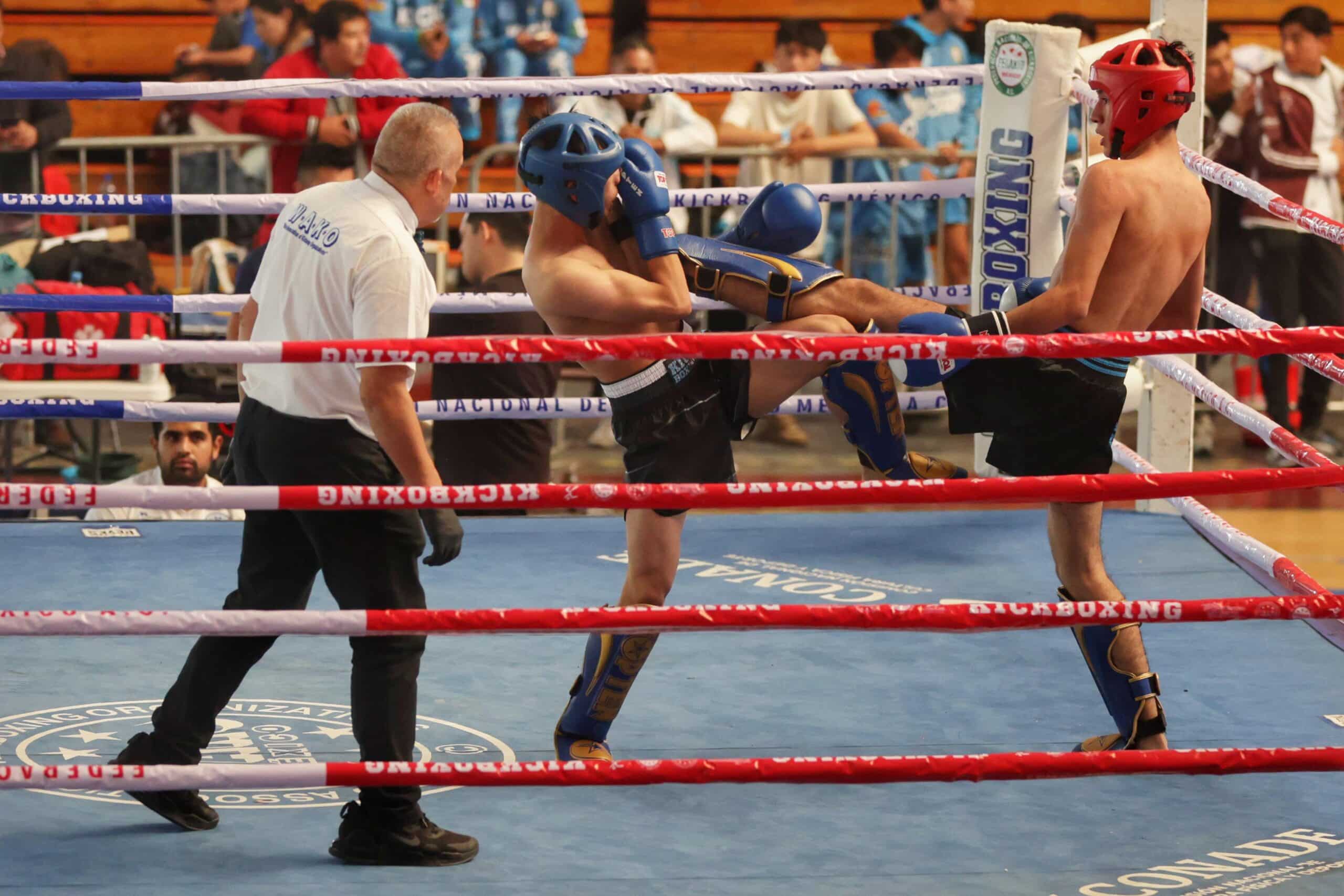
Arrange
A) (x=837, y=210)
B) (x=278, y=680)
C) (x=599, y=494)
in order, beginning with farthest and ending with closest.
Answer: (x=837, y=210) < (x=278, y=680) < (x=599, y=494)

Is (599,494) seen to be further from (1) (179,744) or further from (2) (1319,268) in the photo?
(2) (1319,268)

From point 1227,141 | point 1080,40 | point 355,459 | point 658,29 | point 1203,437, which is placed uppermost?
point 658,29

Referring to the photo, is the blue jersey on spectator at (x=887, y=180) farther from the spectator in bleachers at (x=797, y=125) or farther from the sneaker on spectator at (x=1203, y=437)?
the sneaker on spectator at (x=1203, y=437)

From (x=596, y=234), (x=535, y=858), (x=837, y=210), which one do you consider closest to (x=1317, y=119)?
(x=837, y=210)

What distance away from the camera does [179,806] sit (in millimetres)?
2840

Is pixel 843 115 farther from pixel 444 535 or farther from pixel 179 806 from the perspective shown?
pixel 179 806

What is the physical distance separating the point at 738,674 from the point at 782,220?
1.06 metres

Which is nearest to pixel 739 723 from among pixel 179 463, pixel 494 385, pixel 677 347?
pixel 677 347

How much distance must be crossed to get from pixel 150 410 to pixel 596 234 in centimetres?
147

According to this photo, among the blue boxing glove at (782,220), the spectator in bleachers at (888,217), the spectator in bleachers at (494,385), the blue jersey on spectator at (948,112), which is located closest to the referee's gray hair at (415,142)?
the blue boxing glove at (782,220)

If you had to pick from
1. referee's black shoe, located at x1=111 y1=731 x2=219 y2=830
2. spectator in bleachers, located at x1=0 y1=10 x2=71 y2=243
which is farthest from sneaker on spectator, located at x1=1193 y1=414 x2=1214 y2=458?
referee's black shoe, located at x1=111 y1=731 x2=219 y2=830

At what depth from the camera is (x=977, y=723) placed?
134 inches

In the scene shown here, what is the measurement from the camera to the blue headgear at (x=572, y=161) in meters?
2.96

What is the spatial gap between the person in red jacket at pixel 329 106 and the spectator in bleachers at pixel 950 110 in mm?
2261
